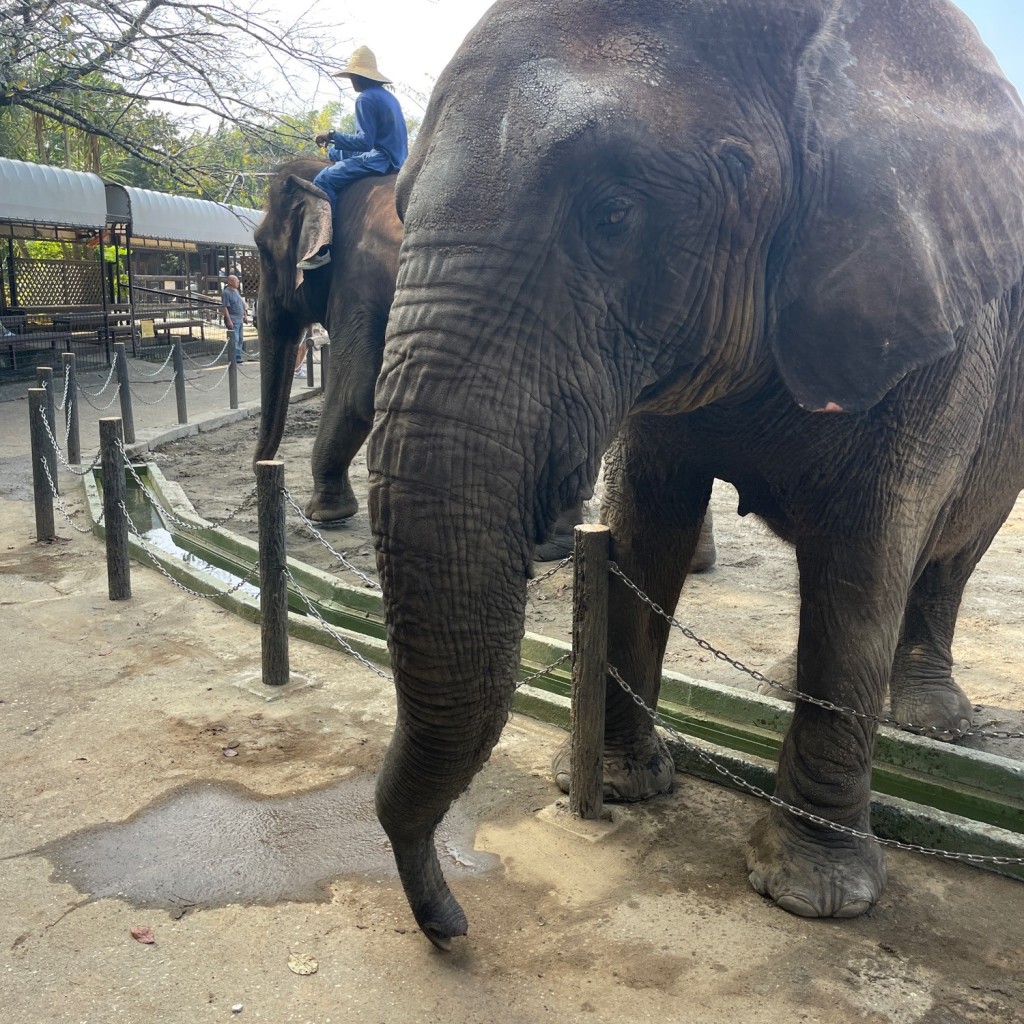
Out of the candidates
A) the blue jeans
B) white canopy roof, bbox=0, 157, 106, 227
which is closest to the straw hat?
white canopy roof, bbox=0, 157, 106, 227

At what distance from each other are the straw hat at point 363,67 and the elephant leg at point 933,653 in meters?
5.61

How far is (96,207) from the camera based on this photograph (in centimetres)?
1945

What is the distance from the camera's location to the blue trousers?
816cm

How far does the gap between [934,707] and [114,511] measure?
16.0 ft

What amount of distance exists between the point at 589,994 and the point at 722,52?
2.59 m

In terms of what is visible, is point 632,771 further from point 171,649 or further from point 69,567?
point 69,567

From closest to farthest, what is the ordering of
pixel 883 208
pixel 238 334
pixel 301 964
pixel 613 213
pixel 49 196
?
pixel 613 213 < pixel 883 208 < pixel 301 964 < pixel 49 196 < pixel 238 334

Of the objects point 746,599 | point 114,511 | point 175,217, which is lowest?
point 746,599

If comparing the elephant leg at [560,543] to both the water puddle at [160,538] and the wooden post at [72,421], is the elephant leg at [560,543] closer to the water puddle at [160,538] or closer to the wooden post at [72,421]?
the water puddle at [160,538]

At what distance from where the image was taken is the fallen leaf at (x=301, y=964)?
10.2 ft

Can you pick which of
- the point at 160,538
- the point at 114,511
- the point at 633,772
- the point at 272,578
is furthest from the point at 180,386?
the point at 633,772

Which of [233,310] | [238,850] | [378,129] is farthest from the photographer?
[233,310]

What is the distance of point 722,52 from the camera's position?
8.64 ft

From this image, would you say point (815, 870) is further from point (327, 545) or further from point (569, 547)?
point (569, 547)
